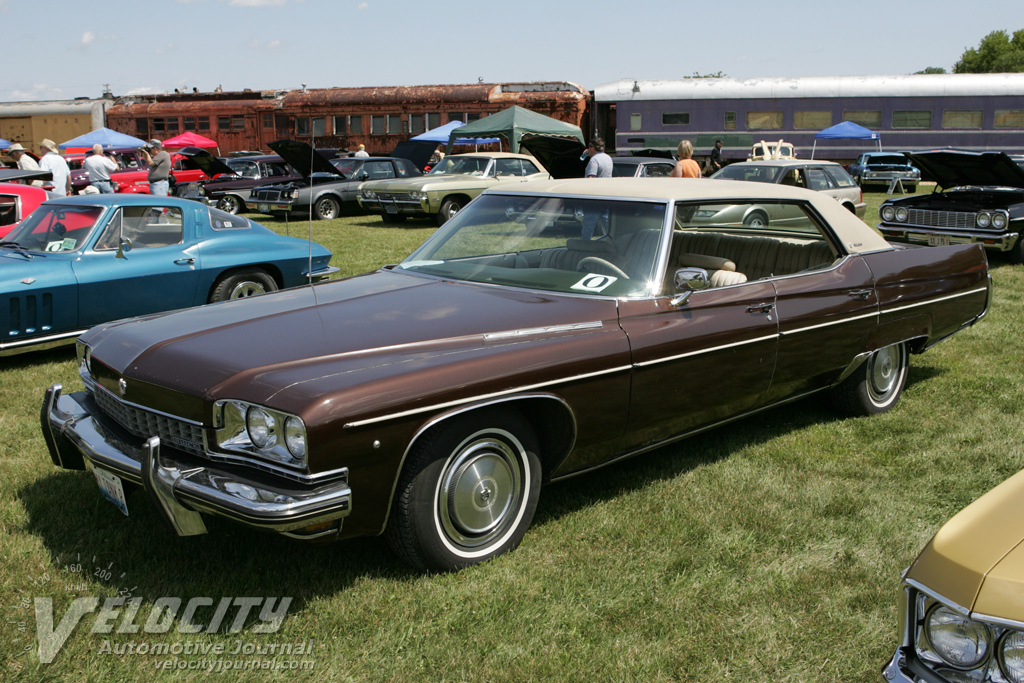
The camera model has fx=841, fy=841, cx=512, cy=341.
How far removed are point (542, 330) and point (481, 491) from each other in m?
0.66

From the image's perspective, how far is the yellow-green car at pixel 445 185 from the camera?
15.5 meters

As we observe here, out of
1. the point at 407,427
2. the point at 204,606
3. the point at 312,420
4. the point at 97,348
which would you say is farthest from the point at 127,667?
the point at 97,348

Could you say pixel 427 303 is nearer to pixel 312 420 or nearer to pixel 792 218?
pixel 312 420

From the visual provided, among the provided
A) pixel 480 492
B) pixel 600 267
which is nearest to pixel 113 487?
pixel 480 492

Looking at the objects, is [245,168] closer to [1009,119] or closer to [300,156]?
[300,156]

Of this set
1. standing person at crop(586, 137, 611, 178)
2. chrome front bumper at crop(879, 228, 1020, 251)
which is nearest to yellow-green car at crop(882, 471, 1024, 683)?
chrome front bumper at crop(879, 228, 1020, 251)

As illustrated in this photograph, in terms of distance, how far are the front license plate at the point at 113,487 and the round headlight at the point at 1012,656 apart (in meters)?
2.74

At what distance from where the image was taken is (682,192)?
3.99 m

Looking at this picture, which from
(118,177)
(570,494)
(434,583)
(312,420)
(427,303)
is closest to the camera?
(312,420)

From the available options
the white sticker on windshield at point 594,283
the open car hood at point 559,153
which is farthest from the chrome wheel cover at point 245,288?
the open car hood at point 559,153

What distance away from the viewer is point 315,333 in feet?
10.2

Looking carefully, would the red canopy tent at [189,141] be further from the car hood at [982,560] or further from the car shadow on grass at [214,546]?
the car hood at [982,560]

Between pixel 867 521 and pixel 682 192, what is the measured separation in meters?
1.69

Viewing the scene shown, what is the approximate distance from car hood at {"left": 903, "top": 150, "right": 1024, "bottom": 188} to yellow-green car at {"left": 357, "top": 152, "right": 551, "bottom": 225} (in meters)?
6.61
